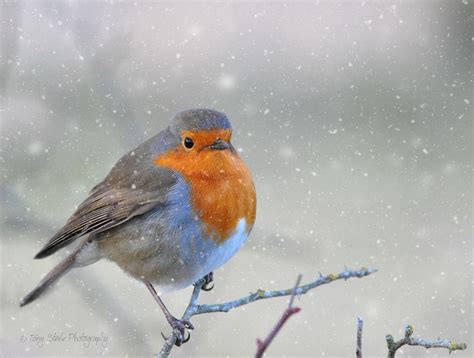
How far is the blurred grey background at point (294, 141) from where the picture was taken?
4848 mm

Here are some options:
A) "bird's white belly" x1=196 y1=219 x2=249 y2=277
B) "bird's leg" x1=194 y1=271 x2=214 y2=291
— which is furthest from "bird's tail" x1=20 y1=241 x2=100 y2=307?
"bird's white belly" x1=196 y1=219 x2=249 y2=277

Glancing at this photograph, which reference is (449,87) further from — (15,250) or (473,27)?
(15,250)

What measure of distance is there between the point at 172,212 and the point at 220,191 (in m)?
0.24

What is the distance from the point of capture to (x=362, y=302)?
5219 millimetres

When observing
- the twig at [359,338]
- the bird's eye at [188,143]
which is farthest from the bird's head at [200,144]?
the twig at [359,338]

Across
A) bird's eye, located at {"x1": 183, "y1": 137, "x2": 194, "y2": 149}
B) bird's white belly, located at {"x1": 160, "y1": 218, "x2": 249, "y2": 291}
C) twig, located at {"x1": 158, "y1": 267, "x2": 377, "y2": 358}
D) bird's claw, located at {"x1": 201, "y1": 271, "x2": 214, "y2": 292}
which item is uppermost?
bird's eye, located at {"x1": 183, "y1": 137, "x2": 194, "y2": 149}

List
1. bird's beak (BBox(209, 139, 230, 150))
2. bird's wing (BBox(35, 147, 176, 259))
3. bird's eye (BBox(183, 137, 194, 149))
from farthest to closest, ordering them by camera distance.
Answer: bird's wing (BBox(35, 147, 176, 259)), bird's eye (BBox(183, 137, 194, 149)), bird's beak (BBox(209, 139, 230, 150))

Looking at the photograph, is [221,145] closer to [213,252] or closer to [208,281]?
[213,252]

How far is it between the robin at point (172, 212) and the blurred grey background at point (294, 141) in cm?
76

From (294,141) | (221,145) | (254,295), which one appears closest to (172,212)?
(221,145)

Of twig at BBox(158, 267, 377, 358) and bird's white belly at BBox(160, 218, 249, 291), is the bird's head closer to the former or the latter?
bird's white belly at BBox(160, 218, 249, 291)

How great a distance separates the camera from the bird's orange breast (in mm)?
3250

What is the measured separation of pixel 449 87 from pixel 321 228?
1530 millimetres

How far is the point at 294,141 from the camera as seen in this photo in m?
5.57
